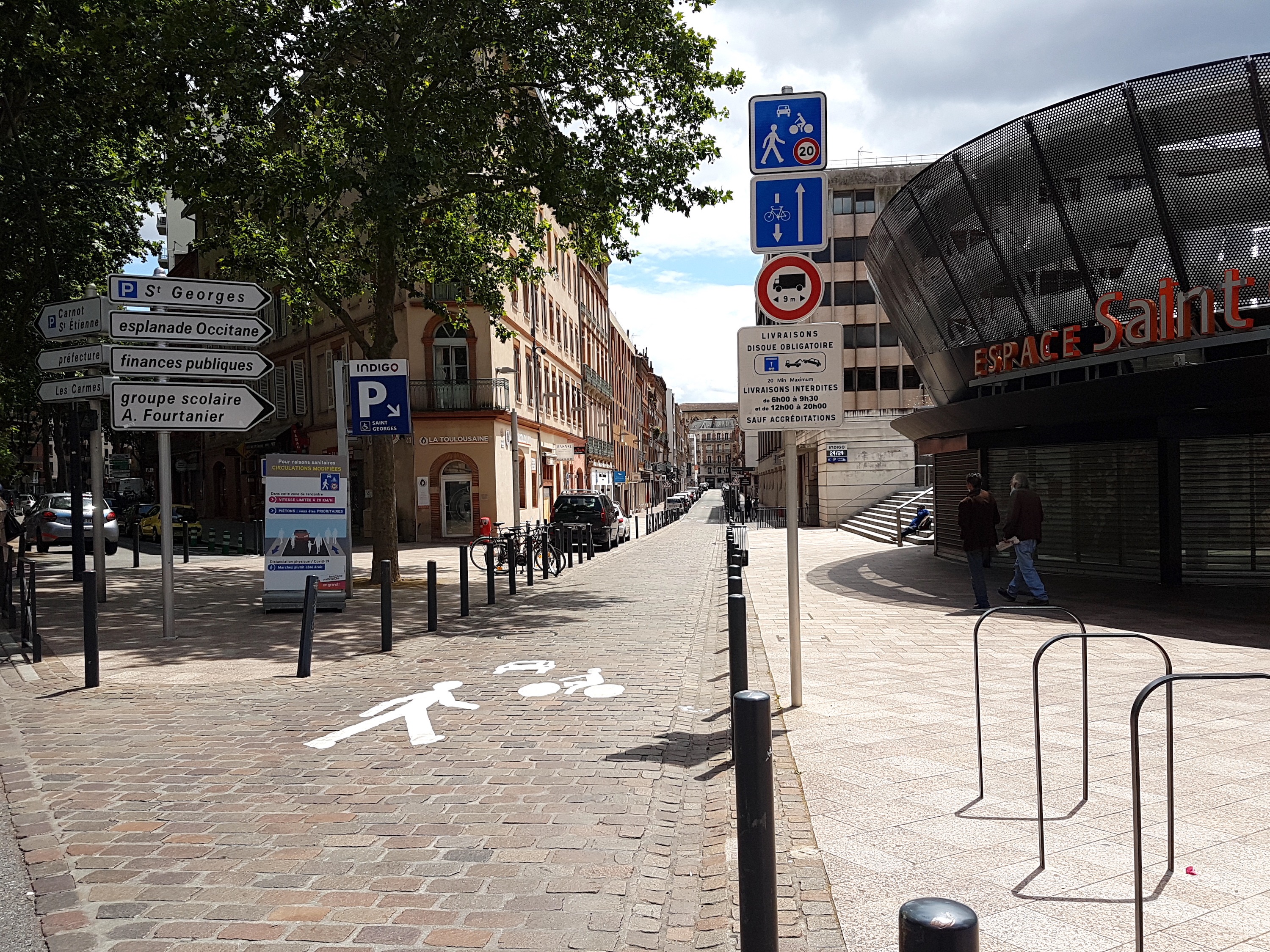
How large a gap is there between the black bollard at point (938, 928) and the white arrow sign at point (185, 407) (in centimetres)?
1037

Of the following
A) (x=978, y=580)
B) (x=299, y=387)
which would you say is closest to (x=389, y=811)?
(x=978, y=580)

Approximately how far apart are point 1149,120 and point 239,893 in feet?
48.1

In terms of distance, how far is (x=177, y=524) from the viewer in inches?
1249

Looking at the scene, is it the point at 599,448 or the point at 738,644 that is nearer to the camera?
the point at 738,644

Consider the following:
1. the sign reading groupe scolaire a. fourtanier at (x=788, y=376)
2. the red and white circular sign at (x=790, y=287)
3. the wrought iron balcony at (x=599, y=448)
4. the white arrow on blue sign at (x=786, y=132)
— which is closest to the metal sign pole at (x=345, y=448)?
the sign reading groupe scolaire a. fourtanier at (x=788, y=376)

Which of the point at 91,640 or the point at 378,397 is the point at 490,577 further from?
the point at 91,640

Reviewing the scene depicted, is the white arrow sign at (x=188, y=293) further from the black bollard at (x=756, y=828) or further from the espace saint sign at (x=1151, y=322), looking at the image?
the espace saint sign at (x=1151, y=322)

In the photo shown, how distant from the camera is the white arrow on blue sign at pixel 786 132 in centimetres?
723

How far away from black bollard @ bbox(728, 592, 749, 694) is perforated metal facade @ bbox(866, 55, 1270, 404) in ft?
35.5

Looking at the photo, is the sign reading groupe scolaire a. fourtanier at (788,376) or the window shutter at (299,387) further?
the window shutter at (299,387)

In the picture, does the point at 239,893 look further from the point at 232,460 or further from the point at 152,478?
the point at 152,478

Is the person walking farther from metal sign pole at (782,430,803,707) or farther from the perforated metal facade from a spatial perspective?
metal sign pole at (782,430,803,707)

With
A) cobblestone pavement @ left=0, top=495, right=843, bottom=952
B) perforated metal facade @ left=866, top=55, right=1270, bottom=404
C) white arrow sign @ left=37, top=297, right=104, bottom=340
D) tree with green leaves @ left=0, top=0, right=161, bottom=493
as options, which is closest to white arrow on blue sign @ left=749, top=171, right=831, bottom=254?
cobblestone pavement @ left=0, top=495, right=843, bottom=952

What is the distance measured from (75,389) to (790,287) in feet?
38.1
